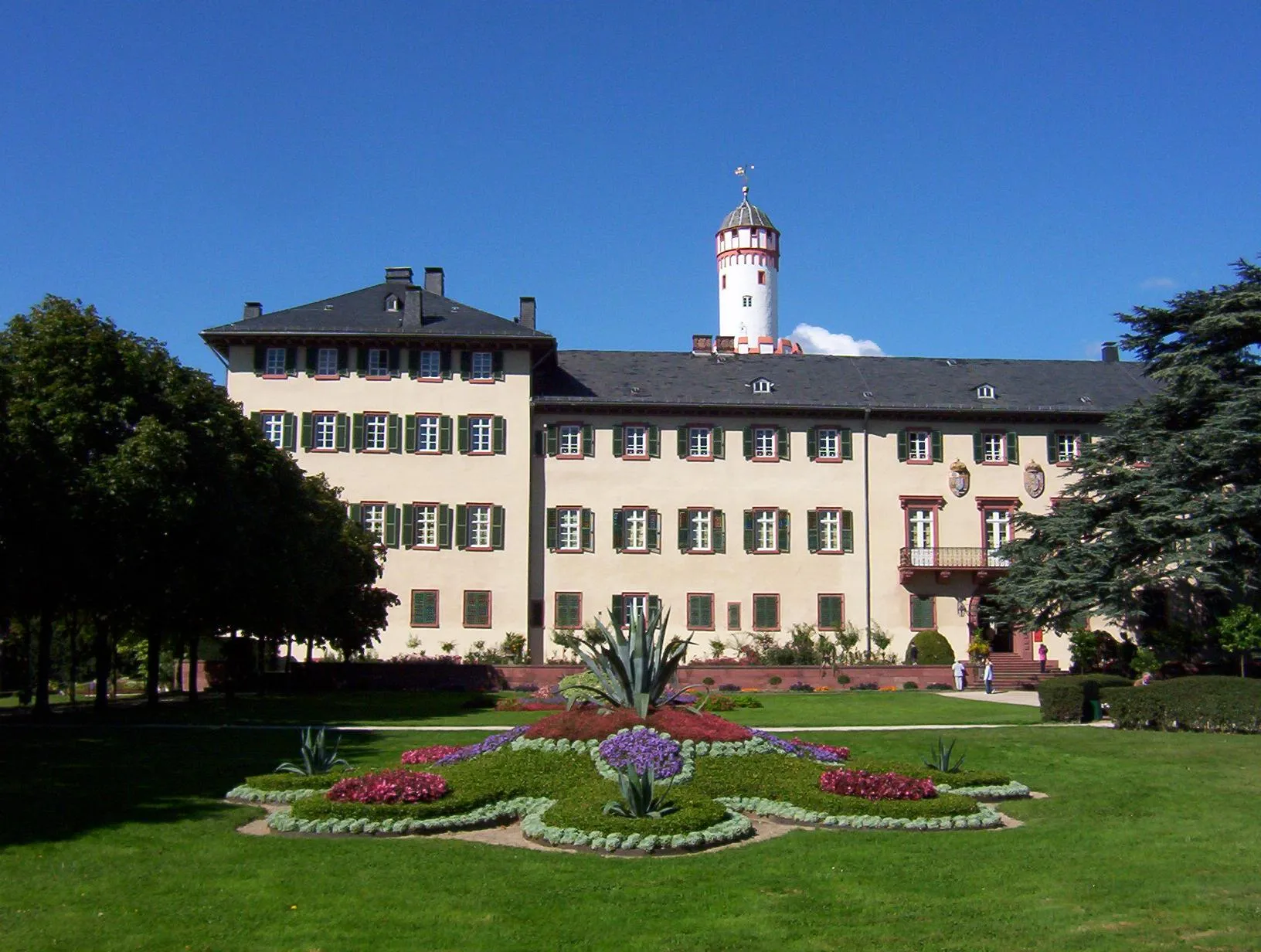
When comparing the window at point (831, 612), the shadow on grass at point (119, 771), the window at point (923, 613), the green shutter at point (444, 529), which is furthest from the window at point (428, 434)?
the shadow on grass at point (119, 771)

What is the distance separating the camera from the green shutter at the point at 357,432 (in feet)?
156

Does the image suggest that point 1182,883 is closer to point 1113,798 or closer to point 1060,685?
point 1113,798

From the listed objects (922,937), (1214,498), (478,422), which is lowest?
(922,937)

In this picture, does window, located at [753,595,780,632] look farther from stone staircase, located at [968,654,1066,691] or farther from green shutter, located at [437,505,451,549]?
green shutter, located at [437,505,451,549]

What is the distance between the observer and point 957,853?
521 inches

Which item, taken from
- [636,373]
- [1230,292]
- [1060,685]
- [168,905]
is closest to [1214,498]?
[1230,292]

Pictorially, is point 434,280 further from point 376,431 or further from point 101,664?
point 101,664

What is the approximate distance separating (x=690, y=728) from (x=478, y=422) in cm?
3105

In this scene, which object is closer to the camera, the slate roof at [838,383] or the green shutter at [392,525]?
the green shutter at [392,525]

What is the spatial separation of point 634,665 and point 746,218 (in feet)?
229

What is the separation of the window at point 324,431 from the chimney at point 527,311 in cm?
820

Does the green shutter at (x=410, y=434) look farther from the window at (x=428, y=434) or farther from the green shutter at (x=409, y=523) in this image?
the green shutter at (x=409, y=523)

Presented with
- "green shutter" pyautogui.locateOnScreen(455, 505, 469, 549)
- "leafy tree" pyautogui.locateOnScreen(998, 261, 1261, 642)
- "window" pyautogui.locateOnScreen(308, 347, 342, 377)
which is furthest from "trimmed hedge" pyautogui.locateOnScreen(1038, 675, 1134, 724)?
"window" pyautogui.locateOnScreen(308, 347, 342, 377)

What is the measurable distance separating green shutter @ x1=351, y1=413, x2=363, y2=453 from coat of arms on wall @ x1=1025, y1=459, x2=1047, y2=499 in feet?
82.9
